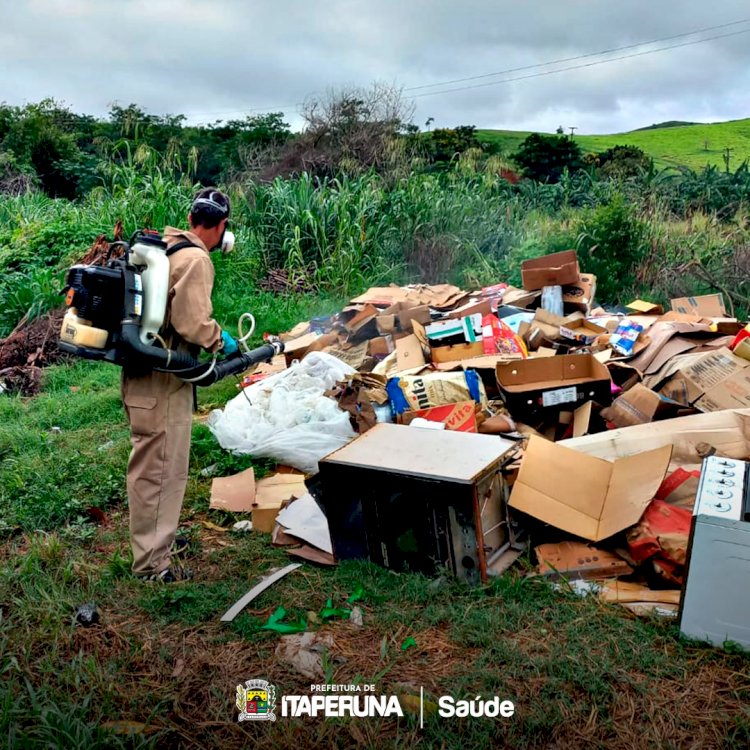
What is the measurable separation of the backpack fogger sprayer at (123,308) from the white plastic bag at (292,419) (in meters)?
1.50

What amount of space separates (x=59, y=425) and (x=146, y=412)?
9.31 ft

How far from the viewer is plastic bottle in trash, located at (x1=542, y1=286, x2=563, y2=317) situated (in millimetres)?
5996

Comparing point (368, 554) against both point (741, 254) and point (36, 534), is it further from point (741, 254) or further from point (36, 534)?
point (741, 254)

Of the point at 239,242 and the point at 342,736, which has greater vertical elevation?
the point at 239,242

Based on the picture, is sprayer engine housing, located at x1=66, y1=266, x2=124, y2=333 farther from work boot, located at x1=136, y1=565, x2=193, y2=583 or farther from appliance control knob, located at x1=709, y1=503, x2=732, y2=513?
appliance control knob, located at x1=709, y1=503, x2=732, y2=513

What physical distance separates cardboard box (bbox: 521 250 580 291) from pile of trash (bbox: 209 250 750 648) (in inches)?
0.6

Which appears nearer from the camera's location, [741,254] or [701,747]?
[701,747]

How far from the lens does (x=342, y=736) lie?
7.11 ft

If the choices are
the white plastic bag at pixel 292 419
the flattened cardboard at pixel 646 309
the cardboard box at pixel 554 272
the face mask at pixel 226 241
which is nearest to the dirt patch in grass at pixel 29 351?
the white plastic bag at pixel 292 419

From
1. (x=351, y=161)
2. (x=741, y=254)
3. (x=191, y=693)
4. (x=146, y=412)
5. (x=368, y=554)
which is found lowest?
(x=191, y=693)

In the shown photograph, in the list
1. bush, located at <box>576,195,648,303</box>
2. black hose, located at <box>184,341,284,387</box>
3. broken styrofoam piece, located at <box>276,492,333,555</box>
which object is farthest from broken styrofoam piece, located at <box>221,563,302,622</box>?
bush, located at <box>576,195,648,303</box>

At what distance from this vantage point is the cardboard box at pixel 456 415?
389 centimetres

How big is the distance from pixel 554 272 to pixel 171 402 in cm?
397

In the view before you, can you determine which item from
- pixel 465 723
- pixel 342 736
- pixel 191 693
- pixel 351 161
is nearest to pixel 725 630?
pixel 465 723
